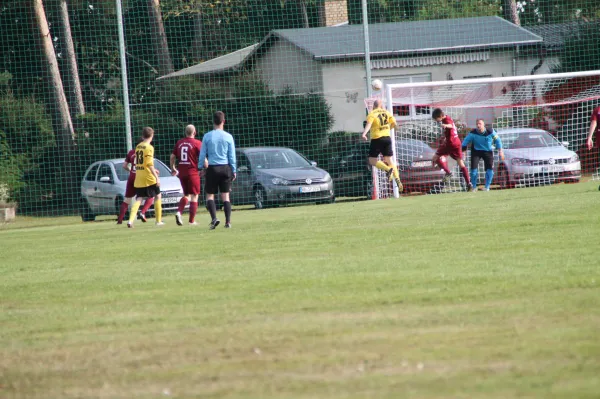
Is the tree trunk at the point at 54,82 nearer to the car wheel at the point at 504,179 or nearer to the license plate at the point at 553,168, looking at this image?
the car wheel at the point at 504,179

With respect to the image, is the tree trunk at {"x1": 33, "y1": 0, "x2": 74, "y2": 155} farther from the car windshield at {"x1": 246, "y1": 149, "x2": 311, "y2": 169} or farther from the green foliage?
the green foliage

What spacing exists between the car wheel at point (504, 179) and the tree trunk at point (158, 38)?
48.9ft

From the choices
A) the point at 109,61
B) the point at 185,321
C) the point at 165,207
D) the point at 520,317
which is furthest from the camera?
the point at 109,61

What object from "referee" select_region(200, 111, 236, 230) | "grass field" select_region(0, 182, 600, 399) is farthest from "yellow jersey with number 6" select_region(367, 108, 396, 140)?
"grass field" select_region(0, 182, 600, 399)

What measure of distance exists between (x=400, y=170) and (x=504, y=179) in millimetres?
2657

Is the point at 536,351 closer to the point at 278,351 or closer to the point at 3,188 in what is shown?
the point at 278,351

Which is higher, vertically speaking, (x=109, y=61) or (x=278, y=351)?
(x=109, y=61)

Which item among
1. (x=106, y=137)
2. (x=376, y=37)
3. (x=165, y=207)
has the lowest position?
Result: (x=165, y=207)

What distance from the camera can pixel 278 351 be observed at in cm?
560

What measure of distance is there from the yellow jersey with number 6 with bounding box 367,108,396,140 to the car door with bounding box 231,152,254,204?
4569mm

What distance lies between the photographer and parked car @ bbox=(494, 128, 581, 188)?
2480cm

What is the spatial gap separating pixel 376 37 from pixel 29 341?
31.7 metres

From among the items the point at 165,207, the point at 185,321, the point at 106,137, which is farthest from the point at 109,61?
the point at 185,321

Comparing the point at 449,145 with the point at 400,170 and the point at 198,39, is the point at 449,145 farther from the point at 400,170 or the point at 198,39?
the point at 198,39
